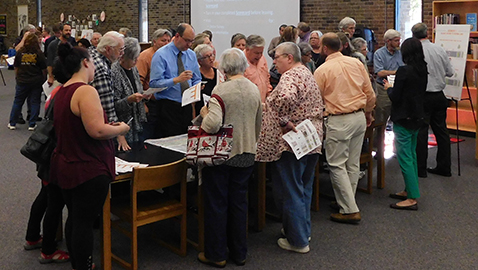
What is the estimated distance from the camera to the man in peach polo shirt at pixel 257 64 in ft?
16.0

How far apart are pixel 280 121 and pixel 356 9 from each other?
6990mm

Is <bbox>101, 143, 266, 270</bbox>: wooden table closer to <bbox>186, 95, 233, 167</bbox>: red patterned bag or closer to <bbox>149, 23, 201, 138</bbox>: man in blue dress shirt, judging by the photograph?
<bbox>186, 95, 233, 167</bbox>: red patterned bag

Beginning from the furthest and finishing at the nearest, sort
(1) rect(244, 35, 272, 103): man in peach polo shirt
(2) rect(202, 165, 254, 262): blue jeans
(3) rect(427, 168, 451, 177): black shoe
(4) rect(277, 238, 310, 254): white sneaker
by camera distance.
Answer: (3) rect(427, 168, 451, 177): black shoe
(1) rect(244, 35, 272, 103): man in peach polo shirt
(4) rect(277, 238, 310, 254): white sneaker
(2) rect(202, 165, 254, 262): blue jeans

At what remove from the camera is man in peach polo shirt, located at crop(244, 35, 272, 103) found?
4875 millimetres

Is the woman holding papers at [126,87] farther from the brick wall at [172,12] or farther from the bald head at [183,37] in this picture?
the brick wall at [172,12]

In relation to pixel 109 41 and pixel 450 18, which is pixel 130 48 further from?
pixel 450 18

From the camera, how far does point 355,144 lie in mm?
4414

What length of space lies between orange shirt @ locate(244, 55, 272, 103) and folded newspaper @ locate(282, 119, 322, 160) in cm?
145

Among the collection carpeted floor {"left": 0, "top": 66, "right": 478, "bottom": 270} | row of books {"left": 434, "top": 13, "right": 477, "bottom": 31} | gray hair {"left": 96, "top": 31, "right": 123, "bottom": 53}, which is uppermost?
row of books {"left": 434, "top": 13, "right": 477, "bottom": 31}

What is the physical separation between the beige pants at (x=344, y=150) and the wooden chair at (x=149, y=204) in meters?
1.32

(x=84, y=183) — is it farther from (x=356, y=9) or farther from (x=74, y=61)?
(x=356, y=9)

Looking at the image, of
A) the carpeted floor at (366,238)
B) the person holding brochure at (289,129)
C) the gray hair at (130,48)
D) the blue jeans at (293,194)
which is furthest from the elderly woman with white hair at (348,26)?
the gray hair at (130,48)

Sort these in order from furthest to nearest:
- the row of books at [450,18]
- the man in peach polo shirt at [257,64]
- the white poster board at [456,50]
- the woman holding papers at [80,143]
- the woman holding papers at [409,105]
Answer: the row of books at [450,18] < the white poster board at [456,50] < the man in peach polo shirt at [257,64] < the woman holding papers at [409,105] < the woman holding papers at [80,143]

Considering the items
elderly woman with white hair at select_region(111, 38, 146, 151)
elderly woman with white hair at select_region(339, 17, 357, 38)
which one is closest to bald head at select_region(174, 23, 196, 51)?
elderly woman with white hair at select_region(111, 38, 146, 151)
